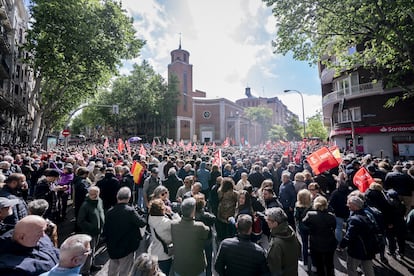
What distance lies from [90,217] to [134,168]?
370 cm

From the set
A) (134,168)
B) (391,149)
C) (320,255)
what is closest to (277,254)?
(320,255)

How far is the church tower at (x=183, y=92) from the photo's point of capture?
57.0 meters

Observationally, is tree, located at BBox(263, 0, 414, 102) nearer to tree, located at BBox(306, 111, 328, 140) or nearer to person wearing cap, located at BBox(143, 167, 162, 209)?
person wearing cap, located at BBox(143, 167, 162, 209)

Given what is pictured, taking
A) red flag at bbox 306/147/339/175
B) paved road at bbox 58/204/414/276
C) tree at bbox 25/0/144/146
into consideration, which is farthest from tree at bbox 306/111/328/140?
paved road at bbox 58/204/414/276

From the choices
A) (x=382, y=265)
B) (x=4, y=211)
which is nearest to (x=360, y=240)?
(x=382, y=265)

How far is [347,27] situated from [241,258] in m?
11.5

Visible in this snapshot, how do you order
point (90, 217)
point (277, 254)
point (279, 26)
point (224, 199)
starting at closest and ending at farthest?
point (277, 254), point (90, 217), point (224, 199), point (279, 26)

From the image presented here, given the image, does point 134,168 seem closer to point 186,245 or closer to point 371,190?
point 186,245

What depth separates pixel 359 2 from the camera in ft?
A: 28.9

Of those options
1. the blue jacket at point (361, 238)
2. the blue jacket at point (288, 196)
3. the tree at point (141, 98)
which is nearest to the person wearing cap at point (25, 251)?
the blue jacket at point (361, 238)

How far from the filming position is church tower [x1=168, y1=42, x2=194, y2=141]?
5697 centimetres

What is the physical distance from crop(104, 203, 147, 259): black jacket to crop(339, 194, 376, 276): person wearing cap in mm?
3364

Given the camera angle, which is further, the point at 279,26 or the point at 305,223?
the point at 279,26

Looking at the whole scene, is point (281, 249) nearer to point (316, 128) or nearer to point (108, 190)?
point (108, 190)
